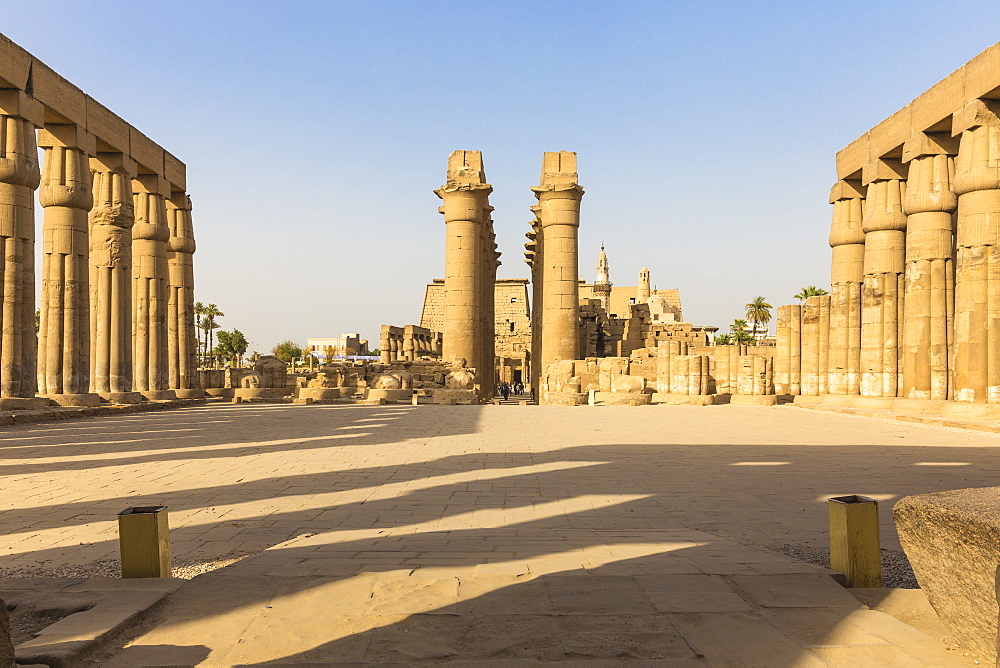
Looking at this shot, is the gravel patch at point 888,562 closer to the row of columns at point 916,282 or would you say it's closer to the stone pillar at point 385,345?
the row of columns at point 916,282

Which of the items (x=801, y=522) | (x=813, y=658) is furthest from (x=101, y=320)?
(x=813, y=658)

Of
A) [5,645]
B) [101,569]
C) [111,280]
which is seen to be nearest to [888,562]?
[5,645]

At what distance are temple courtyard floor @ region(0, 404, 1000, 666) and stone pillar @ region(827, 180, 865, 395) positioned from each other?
909cm

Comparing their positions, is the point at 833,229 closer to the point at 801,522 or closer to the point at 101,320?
the point at 801,522

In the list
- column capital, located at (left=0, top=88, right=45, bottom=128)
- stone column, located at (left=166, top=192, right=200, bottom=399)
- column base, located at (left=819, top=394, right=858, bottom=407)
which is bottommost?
column base, located at (left=819, top=394, right=858, bottom=407)

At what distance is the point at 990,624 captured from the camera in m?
2.84

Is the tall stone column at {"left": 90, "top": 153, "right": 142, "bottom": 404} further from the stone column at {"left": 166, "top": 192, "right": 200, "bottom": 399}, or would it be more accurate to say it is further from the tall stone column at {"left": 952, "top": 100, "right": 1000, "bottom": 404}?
the tall stone column at {"left": 952, "top": 100, "right": 1000, "bottom": 404}

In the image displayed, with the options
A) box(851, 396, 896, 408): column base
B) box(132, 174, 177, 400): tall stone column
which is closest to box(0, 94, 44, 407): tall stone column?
box(132, 174, 177, 400): tall stone column

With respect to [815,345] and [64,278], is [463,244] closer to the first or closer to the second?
[815,345]

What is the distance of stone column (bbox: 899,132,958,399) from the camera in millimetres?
16984

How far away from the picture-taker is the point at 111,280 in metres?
19.4

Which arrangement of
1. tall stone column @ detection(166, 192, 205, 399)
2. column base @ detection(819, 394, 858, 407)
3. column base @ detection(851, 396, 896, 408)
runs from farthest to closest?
1. tall stone column @ detection(166, 192, 205, 399)
2. column base @ detection(819, 394, 858, 407)
3. column base @ detection(851, 396, 896, 408)

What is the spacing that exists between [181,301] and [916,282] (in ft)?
71.9

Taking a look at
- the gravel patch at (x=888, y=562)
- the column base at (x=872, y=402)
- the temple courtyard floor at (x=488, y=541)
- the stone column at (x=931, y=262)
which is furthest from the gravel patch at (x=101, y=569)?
the column base at (x=872, y=402)
